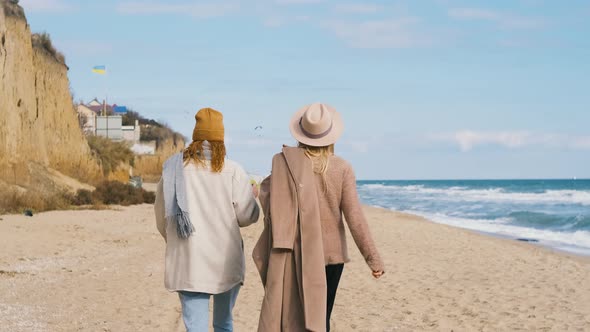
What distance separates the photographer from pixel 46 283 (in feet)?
36.0

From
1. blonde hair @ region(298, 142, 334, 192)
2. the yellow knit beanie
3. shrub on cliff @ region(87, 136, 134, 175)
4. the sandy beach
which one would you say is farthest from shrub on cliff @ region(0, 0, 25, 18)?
blonde hair @ region(298, 142, 334, 192)

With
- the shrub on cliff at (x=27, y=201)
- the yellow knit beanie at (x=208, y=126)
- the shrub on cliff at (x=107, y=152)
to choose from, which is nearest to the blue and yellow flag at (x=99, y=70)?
the shrub on cliff at (x=107, y=152)

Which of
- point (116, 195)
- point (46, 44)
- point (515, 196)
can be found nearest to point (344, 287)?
point (116, 195)

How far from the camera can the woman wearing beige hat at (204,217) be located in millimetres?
4980

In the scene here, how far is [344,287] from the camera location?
37.6ft

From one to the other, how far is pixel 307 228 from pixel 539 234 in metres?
23.6

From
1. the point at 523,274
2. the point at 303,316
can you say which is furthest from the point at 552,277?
the point at 303,316

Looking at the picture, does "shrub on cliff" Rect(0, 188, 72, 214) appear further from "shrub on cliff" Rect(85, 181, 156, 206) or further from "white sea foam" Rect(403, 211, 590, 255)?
"white sea foam" Rect(403, 211, 590, 255)

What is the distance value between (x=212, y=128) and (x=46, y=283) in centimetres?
678

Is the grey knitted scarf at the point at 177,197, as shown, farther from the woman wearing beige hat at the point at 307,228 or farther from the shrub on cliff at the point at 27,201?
the shrub on cliff at the point at 27,201

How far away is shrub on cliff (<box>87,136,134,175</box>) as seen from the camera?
3814 centimetres

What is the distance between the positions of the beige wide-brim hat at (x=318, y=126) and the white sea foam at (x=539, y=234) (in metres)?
16.5

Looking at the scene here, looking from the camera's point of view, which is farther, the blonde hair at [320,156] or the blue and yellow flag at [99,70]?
the blue and yellow flag at [99,70]

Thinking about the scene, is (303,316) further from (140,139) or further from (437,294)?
(140,139)
